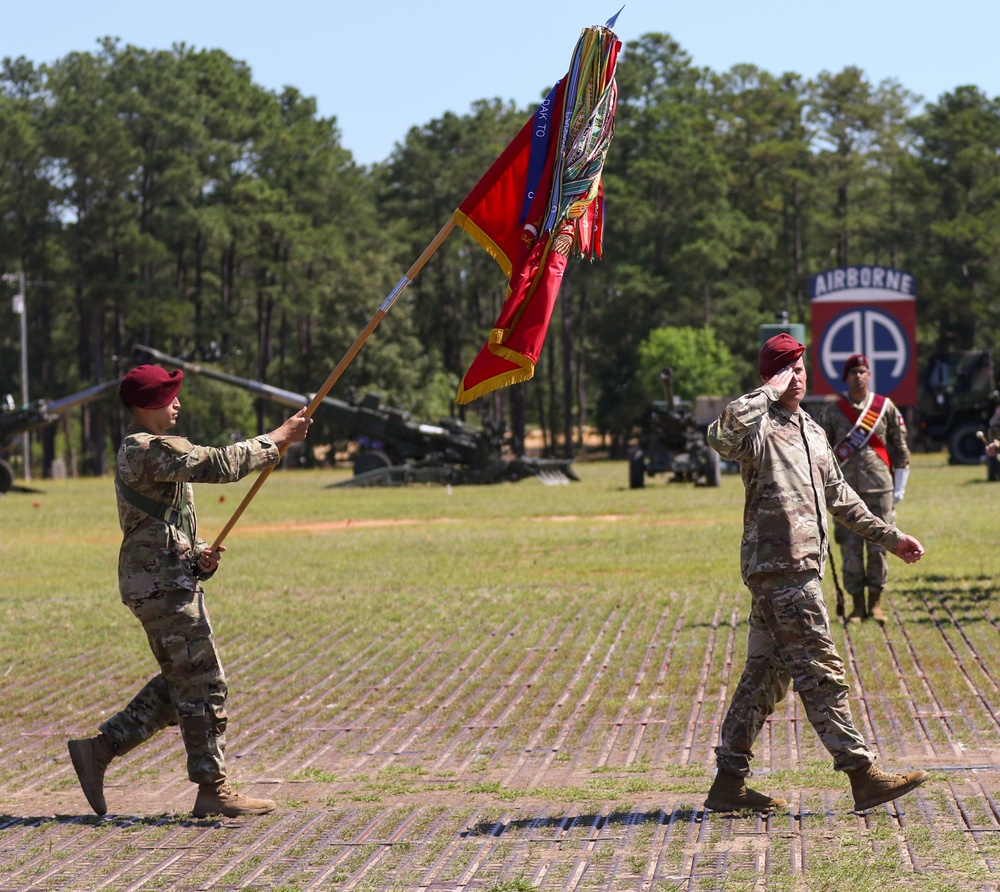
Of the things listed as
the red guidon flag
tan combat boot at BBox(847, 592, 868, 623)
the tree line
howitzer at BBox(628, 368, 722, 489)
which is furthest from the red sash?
the tree line

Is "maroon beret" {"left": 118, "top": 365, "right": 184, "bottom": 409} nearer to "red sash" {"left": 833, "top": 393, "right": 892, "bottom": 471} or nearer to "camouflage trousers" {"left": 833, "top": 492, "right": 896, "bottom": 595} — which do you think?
"red sash" {"left": 833, "top": 393, "right": 892, "bottom": 471}

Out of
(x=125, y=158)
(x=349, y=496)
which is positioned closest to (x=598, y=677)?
(x=349, y=496)

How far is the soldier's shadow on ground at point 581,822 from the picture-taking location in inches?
234

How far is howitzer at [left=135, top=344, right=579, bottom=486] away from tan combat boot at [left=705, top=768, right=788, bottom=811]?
1228 inches

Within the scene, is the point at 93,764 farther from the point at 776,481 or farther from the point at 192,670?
the point at 776,481

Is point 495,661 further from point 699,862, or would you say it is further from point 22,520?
point 22,520

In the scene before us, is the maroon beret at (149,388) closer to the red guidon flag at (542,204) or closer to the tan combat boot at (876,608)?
the red guidon flag at (542,204)

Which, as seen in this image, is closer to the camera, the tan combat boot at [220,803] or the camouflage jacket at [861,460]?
the tan combat boot at [220,803]

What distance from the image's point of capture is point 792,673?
19.8ft

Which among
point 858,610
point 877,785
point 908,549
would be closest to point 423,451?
point 858,610

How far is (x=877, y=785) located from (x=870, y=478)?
541cm

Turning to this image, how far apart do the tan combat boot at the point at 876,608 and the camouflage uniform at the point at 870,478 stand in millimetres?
10

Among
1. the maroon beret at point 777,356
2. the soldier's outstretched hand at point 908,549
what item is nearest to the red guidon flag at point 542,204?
the maroon beret at point 777,356

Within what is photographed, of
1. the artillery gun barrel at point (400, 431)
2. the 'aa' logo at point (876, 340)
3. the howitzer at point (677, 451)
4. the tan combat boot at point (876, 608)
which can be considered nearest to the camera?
the 'aa' logo at point (876, 340)
